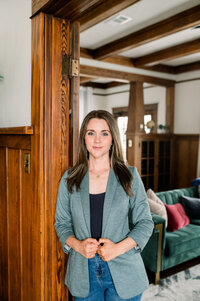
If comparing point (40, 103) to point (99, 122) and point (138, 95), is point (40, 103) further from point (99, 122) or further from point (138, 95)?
point (138, 95)

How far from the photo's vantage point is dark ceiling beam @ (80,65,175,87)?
15.3 feet

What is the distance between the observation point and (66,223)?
1390 millimetres

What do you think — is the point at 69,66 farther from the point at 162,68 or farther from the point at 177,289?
the point at 162,68

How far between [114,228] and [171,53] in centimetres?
376

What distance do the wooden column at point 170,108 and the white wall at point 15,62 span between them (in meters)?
4.43

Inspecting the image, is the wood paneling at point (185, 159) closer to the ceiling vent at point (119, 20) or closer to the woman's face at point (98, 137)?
the ceiling vent at point (119, 20)

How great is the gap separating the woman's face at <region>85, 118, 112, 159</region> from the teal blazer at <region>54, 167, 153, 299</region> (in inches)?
5.8

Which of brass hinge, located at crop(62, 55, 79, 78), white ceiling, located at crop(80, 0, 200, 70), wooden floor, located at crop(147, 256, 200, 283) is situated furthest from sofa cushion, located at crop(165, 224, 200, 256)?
white ceiling, located at crop(80, 0, 200, 70)

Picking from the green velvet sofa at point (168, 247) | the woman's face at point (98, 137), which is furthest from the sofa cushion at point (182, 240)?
the woman's face at point (98, 137)

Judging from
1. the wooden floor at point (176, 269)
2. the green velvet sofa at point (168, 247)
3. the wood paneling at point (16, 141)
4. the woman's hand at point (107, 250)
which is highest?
the wood paneling at point (16, 141)

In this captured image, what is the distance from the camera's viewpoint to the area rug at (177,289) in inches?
101

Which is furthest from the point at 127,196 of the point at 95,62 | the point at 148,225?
the point at 95,62

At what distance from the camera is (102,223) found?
132 cm

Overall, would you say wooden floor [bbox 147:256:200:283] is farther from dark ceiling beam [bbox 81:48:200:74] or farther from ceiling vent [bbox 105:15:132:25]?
dark ceiling beam [bbox 81:48:200:74]
